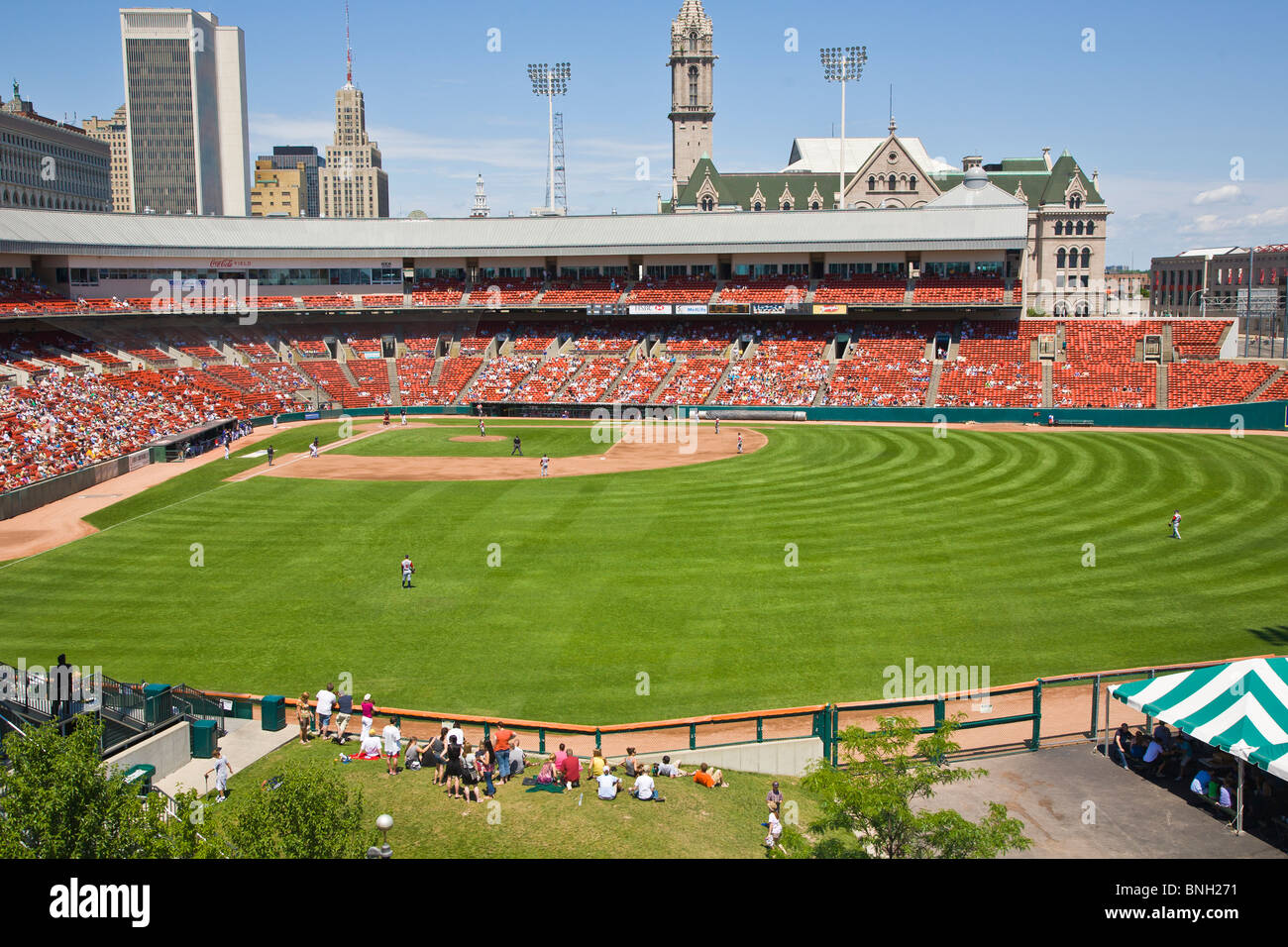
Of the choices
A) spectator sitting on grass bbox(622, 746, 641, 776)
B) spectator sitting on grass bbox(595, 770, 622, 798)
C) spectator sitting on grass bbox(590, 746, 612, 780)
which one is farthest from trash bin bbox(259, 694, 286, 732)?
spectator sitting on grass bbox(595, 770, 622, 798)

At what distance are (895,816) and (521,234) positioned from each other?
8233cm

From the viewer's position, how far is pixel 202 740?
66.1 ft

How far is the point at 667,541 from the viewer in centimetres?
3778

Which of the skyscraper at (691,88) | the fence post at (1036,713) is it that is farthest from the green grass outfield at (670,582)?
the skyscraper at (691,88)

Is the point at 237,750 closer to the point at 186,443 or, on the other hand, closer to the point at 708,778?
the point at 708,778

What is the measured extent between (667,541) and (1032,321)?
50226 millimetres

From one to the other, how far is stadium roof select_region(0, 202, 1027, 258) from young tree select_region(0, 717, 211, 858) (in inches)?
2837

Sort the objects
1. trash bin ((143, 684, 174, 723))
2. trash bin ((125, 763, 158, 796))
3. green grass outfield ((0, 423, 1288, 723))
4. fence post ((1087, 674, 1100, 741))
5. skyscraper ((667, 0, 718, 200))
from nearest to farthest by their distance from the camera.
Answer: trash bin ((125, 763, 158, 796))
fence post ((1087, 674, 1100, 741))
trash bin ((143, 684, 174, 723))
green grass outfield ((0, 423, 1288, 723))
skyscraper ((667, 0, 718, 200))

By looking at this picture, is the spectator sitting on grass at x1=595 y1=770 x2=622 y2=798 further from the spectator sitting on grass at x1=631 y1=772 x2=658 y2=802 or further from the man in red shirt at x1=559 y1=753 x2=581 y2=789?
the man in red shirt at x1=559 y1=753 x2=581 y2=789

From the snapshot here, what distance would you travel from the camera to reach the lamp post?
12.8 meters

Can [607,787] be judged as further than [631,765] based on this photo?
No

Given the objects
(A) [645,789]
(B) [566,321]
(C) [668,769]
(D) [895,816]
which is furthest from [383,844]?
(B) [566,321]

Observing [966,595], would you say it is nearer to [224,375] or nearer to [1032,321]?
[1032,321]
